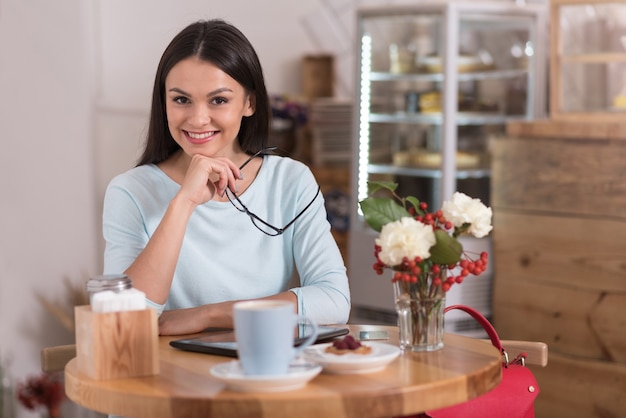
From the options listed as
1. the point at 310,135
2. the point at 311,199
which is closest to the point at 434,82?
the point at 310,135

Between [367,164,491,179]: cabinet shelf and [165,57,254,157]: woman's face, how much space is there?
235 centimetres

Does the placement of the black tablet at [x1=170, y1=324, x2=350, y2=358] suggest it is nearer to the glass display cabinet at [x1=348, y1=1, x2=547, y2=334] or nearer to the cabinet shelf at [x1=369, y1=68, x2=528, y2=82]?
the glass display cabinet at [x1=348, y1=1, x2=547, y2=334]

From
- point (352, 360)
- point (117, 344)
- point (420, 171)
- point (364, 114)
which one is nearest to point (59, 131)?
point (364, 114)

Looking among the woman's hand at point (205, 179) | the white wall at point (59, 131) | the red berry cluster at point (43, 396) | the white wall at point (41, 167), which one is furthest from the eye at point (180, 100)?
the white wall at point (41, 167)

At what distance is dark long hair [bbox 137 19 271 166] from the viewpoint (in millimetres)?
2021

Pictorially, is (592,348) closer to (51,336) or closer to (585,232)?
(585,232)

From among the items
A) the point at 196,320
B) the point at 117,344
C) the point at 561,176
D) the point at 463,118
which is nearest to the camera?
the point at 117,344

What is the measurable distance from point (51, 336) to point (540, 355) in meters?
2.50

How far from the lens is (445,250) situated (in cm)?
149

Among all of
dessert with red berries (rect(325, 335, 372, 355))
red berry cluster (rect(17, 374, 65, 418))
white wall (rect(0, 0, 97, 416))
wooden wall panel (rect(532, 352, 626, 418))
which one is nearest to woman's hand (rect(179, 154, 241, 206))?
dessert with red berries (rect(325, 335, 372, 355))

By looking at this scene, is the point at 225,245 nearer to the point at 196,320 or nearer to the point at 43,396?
the point at 196,320

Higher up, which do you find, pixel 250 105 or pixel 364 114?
pixel 364 114

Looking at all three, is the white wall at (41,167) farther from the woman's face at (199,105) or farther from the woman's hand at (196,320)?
the woman's hand at (196,320)

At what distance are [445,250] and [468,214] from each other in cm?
10
